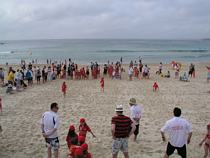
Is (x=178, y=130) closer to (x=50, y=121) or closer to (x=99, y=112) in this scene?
(x=50, y=121)

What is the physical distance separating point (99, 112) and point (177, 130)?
6.58 metres

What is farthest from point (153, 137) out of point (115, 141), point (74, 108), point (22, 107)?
point (22, 107)

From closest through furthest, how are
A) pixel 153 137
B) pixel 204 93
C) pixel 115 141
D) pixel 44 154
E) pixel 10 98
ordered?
pixel 115 141
pixel 44 154
pixel 153 137
pixel 10 98
pixel 204 93

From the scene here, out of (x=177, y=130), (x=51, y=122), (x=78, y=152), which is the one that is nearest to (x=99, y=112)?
(x=51, y=122)

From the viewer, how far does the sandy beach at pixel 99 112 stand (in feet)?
25.8

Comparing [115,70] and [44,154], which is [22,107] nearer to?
[44,154]

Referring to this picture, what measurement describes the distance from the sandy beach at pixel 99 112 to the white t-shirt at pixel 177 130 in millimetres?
1757

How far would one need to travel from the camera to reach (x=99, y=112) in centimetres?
1200

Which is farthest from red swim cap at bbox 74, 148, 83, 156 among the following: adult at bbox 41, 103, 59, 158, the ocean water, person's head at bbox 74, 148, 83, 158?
the ocean water

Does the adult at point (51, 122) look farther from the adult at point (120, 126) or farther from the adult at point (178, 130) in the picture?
the adult at point (178, 130)

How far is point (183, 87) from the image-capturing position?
1861 cm

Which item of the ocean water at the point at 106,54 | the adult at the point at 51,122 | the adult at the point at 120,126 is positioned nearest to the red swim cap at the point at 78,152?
the adult at the point at 120,126

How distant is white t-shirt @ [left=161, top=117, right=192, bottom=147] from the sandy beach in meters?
1.76

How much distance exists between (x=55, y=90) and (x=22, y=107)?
4566 millimetres
